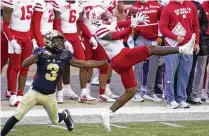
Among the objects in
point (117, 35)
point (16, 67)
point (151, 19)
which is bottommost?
point (16, 67)

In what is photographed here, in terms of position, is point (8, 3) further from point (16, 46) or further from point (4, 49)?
point (4, 49)

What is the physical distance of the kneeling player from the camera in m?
9.23

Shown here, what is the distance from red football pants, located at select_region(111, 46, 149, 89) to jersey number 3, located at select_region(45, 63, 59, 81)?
910mm

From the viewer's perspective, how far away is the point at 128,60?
942 cm

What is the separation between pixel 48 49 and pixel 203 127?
8.41ft

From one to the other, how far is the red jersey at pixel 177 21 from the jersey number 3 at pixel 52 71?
264 centimetres

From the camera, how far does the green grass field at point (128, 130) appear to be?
9.41 m

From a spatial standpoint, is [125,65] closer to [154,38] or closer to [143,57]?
[143,57]

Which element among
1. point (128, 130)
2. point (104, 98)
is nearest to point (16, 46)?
point (104, 98)

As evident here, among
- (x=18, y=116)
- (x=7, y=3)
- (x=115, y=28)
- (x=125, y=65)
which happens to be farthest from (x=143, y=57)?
(x=7, y=3)

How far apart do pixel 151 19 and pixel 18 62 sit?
234 cm

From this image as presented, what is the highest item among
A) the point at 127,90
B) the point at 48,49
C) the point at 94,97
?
the point at 48,49

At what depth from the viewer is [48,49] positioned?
29.2 ft

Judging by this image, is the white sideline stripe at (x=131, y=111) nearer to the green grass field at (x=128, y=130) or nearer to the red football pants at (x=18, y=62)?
the green grass field at (x=128, y=130)
